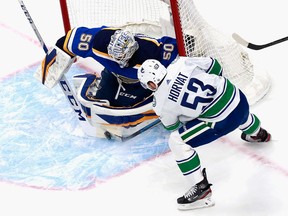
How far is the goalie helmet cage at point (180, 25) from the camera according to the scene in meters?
3.81

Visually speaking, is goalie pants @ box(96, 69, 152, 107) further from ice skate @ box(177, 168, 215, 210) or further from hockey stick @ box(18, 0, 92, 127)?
ice skate @ box(177, 168, 215, 210)

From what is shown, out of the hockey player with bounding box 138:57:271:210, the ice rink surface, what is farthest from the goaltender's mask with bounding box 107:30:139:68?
the ice rink surface

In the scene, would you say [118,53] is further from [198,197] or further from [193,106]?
[198,197]

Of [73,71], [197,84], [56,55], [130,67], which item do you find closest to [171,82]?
[197,84]

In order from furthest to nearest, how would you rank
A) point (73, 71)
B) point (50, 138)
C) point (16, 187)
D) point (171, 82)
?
point (73, 71) → point (50, 138) → point (16, 187) → point (171, 82)

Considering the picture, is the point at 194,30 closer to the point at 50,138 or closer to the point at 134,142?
the point at 134,142

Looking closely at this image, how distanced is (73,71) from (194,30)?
114 cm

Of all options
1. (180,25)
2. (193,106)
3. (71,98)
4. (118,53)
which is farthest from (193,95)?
(71,98)

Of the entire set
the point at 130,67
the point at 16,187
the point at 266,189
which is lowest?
the point at 266,189

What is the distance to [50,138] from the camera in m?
4.18

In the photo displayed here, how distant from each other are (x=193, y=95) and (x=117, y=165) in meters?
0.72

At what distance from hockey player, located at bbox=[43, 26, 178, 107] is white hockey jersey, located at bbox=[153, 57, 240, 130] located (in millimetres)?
367

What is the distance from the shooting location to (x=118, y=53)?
12.3 ft

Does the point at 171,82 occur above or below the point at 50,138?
above
